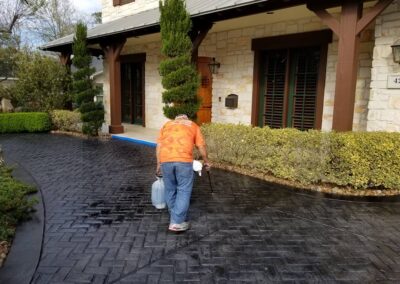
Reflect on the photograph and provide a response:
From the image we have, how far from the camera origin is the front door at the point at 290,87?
7548 mm

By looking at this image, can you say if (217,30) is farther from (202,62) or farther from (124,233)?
(124,233)

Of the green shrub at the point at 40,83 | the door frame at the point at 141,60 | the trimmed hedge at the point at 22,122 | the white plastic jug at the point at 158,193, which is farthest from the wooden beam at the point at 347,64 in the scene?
the trimmed hedge at the point at 22,122

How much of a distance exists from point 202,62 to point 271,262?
7.24m

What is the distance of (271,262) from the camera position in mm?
3031

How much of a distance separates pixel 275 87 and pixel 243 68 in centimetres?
108

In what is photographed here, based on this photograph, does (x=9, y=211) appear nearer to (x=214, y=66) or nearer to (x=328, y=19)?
(x=328, y=19)

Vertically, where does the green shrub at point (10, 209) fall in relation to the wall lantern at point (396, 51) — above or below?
below

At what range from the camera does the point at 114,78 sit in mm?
10555

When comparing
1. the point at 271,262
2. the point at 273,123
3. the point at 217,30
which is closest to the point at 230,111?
the point at 273,123

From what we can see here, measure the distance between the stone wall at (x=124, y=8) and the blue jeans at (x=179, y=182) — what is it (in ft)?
29.2

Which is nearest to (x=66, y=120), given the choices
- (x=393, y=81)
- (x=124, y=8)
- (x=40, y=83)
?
(x=40, y=83)

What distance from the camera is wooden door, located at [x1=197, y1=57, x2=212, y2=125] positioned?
30.9ft

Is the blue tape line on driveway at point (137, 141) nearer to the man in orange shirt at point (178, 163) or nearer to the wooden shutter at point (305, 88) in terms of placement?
the wooden shutter at point (305, 88)

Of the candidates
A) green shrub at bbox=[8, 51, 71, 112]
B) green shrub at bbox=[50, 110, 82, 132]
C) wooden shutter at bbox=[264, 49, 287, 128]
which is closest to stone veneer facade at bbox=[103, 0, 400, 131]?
wooden shutter at bbox=[264, 49, 287, 128]
